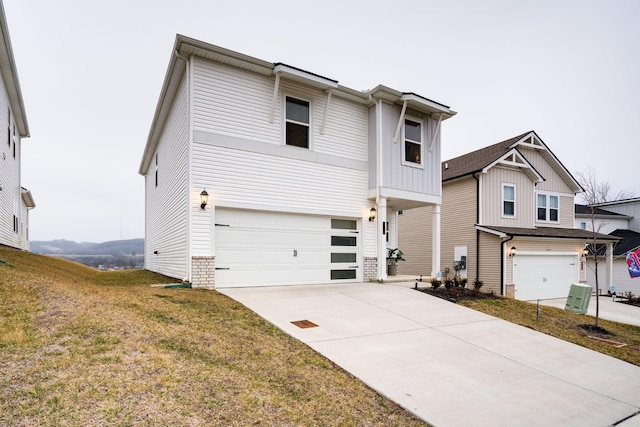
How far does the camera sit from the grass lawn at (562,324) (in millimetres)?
7043

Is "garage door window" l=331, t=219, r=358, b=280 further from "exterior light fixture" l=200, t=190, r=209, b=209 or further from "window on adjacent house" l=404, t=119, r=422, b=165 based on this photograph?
"exterior light fixture" l=200, t=190, r=209, b=209

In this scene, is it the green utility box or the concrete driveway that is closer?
the concrete driveway

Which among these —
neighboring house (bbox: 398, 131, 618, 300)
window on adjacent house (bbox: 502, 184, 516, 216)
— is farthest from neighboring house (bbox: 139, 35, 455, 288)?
window on adjacent house (bbox: 502, 184, 516, 216)

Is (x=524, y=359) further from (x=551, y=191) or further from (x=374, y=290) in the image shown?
(x=551, y=191)

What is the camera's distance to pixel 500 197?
1733 centimetres

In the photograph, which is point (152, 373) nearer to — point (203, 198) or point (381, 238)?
point (203, 198)

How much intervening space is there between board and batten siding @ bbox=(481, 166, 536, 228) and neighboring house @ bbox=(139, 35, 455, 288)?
5.49 meters

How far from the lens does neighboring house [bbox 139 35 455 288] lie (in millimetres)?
9180

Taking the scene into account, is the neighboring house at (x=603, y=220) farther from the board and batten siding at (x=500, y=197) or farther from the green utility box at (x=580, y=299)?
the green utility box at (x=580, y=299)

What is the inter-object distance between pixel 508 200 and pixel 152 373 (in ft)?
60.0

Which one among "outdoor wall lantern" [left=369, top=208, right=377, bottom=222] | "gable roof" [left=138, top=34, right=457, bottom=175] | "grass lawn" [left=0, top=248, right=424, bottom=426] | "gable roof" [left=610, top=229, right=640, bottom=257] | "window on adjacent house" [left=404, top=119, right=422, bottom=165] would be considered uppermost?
"gable roof" [left=138, top=34, right=457, bottom=175]

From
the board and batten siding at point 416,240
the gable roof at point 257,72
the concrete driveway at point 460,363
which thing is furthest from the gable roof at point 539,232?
the concrete driveway at point 460,363

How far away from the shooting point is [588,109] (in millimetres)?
50469

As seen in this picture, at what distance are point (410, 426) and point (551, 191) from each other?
2046 centimetres
